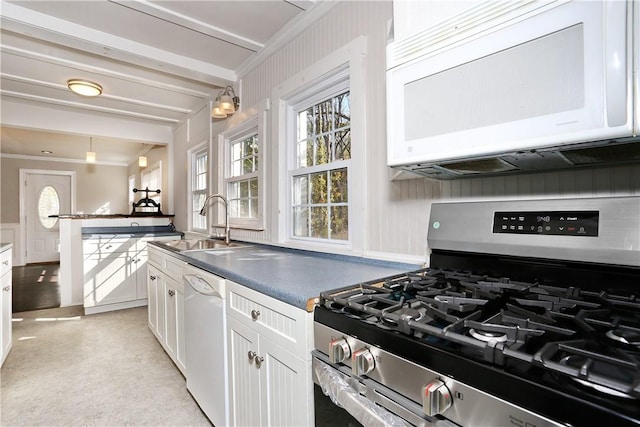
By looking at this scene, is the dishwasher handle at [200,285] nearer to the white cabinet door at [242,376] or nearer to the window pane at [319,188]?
the white cabinet door at [242,376]

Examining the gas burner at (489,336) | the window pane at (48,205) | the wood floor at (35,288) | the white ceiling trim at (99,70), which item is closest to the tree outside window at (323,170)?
the gas burner at (489,336)

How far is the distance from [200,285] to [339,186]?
0.98 meters

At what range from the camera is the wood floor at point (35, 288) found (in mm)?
4046

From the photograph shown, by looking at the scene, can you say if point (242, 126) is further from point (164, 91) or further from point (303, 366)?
point (303, 366)

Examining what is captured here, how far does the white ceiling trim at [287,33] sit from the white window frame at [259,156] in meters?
0.41

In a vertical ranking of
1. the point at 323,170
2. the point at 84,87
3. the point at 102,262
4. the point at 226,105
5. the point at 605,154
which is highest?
the point at 84,87

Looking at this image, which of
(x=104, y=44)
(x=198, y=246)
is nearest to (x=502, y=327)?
(x=198, y=246)

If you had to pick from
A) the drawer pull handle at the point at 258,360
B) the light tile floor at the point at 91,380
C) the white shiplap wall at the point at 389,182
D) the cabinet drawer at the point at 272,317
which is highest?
the white shiplap wall at the point at 389,182

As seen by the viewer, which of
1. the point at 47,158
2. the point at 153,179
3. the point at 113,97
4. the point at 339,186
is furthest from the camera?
the point at 47,158

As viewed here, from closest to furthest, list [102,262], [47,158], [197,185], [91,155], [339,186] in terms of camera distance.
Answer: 1. [339,186]
2. [102,262]
3. [197,185]
4. [91,155]
5. [47,158]

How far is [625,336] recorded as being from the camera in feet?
2.05

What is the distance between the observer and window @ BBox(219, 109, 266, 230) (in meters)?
2.70

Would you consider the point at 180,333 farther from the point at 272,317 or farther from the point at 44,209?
the point at 44,209

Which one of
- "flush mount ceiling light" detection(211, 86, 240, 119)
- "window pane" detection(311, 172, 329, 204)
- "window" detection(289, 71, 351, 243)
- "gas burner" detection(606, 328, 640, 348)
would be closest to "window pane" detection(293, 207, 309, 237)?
"window" detection(289, 71, 351, 243)
